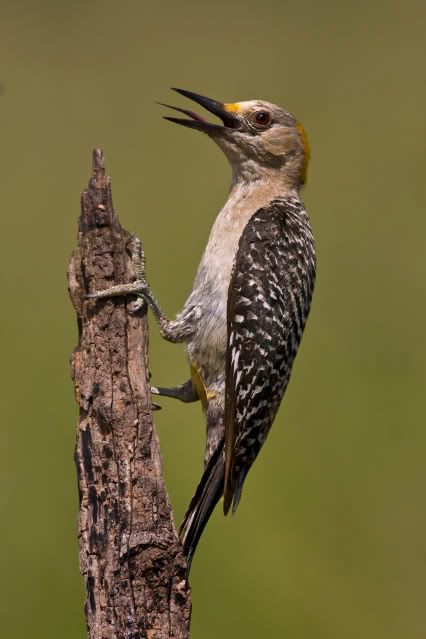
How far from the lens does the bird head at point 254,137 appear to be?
8383mm

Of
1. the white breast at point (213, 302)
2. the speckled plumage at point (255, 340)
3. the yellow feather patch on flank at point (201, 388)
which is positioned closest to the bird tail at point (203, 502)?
the speckled plumage at point (255, 340)

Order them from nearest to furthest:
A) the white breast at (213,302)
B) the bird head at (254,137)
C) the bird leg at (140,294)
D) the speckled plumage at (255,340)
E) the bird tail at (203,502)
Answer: the bird leg at (140,294), the bird tail at (203,502), the speckled plumage at (255,340), the white breast at (213,302), the bird head at (254,137)

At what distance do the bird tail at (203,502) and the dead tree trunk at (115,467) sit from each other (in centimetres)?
61

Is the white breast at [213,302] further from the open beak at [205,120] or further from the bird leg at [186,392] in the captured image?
the open beak at [205,120]

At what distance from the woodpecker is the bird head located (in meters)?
0.01

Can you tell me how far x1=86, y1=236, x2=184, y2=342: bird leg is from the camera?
21.2ft

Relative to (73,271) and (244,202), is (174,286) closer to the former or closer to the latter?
(244,202)

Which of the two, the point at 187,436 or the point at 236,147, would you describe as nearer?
the point at 236,147

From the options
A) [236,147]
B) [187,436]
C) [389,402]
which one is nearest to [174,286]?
[187,436]

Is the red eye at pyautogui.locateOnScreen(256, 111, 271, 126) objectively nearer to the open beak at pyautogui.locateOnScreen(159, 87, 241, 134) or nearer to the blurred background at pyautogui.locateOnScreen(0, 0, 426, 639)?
the open beak at pyautogui.locateOnScreen(159, 87, 241, 134)

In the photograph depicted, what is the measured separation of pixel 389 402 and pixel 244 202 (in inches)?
142

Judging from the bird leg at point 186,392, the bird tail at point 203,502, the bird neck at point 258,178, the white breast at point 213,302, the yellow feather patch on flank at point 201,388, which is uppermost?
the bird neck at point 258,178

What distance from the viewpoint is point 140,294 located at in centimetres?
672

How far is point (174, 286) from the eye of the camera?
11.6 meters
